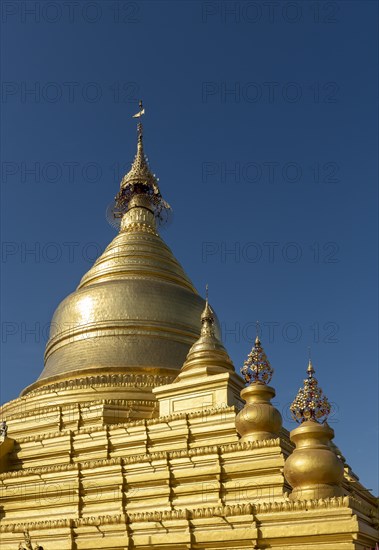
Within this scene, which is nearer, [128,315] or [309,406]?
[309,406]

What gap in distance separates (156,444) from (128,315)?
883cm

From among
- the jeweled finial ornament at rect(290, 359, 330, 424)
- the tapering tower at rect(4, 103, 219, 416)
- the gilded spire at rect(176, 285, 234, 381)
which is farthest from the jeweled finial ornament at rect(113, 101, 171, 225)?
the jeweled finial ornament at rect(290, 359, 330, 424)

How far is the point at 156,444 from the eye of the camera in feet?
70.2

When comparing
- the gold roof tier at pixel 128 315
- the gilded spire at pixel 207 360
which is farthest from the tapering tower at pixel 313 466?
the gold roof tier at pixel 128 315

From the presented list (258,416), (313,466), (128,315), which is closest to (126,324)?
(128,315)

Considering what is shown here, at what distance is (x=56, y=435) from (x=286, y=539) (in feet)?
36.9

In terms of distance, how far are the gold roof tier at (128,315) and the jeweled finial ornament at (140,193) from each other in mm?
4500

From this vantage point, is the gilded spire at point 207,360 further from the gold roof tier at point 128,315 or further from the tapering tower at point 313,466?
the tapering tower at point 313,466

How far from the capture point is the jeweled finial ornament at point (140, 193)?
39.1 meters

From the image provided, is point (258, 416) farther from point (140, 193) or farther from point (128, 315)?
point (140, 193)

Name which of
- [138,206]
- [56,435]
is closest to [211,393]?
[56,435]

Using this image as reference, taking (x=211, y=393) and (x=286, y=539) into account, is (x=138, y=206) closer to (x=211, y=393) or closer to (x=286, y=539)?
(x=211, y=393)

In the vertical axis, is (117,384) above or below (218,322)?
below

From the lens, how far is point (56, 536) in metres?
17.8
